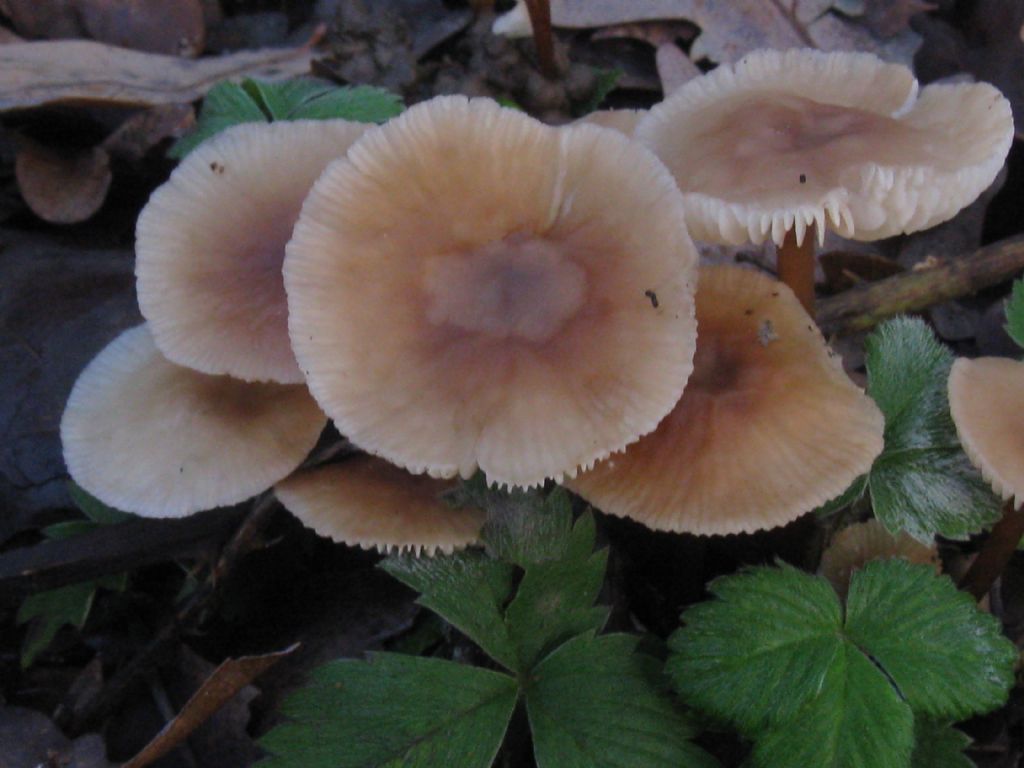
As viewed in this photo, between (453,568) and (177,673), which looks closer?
(453,568)

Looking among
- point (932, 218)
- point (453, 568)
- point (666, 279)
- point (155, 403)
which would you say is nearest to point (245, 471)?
point (155, 403)

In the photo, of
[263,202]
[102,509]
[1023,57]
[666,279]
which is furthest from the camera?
[1023,57]

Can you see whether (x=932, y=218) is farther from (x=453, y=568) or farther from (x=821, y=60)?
(x=453, y=568)

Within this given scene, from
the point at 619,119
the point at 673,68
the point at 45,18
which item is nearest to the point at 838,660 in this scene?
the point at 619,119

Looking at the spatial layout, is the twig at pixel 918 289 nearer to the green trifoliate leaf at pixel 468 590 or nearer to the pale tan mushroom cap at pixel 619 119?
the pale tan mushroom cap at pixel 619 119

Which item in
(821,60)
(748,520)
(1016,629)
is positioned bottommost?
(1016,629)

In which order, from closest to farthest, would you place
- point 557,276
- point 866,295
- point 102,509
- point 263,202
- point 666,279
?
1. point 666,279
2. point 557,276
3. point 263,202
4. point 102,509
5. point 866,295

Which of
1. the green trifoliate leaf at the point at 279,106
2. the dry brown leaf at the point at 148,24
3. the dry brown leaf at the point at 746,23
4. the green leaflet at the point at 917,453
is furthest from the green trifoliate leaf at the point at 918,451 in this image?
the dry brown leaf at the point at 148,24

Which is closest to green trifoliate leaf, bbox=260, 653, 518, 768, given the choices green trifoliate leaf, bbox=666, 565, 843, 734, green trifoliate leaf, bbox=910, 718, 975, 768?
green trifoliate leaf, bbox=666, 565, 843, 734

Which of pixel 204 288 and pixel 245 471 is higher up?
pixel 204 288
